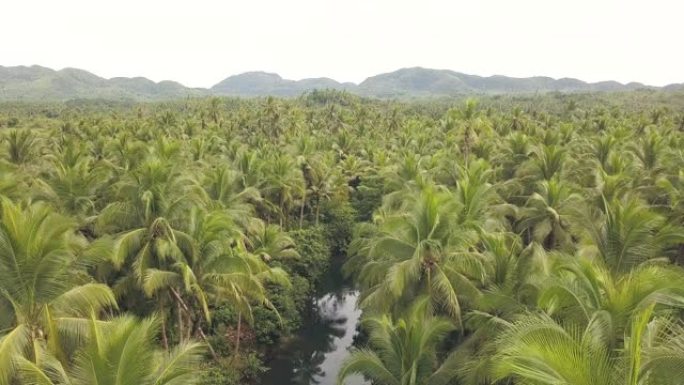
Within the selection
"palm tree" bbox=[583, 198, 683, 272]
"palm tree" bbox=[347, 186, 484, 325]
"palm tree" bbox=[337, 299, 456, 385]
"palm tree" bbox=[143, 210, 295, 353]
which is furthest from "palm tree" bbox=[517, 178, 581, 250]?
"palm tree" bbox=[143, 210, 295, 353]

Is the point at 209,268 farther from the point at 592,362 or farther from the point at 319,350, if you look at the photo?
the point at 592,362

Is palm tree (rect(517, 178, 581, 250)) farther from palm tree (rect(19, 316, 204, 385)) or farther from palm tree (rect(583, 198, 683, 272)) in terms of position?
palm tree (rect(19, 316, 204, 385))

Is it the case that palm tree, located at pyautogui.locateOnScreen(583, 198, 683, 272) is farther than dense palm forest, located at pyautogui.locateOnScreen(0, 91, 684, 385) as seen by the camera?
Yes

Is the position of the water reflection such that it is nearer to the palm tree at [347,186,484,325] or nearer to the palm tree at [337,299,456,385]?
the palm tree at [347,186,484,325]

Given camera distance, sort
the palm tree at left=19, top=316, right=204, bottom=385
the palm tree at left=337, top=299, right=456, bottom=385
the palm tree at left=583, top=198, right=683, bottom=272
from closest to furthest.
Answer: the palm tree at left=19, top=316, right=204, bottom=385
the palm tree at left=337, top=299, right=456, bottom=385
the palm tree at left=583, top=198, right=683, bottom=272

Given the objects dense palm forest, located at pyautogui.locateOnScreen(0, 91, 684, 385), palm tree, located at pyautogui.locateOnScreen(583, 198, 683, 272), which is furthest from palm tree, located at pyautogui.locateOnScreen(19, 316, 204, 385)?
palm tree, located at pyautogui.locateOnScreen(583, 198, 683, 272)

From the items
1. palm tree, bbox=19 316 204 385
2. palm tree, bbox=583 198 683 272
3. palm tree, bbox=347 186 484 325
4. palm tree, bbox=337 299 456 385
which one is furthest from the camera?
palm tree, bbox=347 186 484 325

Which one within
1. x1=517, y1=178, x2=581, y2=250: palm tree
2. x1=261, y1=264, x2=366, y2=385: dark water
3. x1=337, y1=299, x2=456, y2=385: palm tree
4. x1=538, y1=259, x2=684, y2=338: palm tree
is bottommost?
x1=261, y1=264, x2=366, y2=385: dark water

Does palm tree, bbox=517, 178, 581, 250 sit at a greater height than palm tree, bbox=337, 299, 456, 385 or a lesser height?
greater
